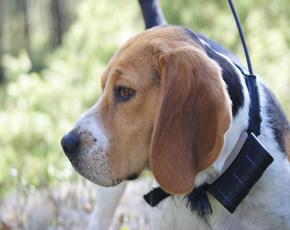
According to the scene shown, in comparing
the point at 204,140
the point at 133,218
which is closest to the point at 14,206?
the point at 133,218

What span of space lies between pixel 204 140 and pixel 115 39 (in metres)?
5.62

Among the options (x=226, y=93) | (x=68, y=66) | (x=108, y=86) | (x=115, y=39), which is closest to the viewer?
(x=226, y=93)

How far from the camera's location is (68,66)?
31.2 ft

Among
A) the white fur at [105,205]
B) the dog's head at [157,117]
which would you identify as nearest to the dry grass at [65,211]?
the white fur at [105,205]

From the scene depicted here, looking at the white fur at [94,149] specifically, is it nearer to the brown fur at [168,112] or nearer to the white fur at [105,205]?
the brown fur at [168,112]

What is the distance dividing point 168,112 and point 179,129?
0.10 meters

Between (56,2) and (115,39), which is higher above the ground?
(115,39)

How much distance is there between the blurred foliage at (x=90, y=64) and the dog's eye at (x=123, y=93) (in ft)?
14.0

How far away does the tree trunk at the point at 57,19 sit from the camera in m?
33.0

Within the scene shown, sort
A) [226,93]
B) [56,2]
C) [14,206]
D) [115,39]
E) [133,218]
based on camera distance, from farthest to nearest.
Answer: [56,2] < [115,39] < [14,206] < [133,218] < [226,93]

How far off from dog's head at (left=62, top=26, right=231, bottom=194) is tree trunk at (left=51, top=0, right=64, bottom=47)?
2997 cm

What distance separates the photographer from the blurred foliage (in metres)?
8.05

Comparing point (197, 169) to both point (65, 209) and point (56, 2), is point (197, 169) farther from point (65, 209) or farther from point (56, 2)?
point (56, 2)

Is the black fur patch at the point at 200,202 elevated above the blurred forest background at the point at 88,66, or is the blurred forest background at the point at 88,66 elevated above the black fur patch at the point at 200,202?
the black fur patch at the point at 200,202
